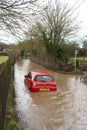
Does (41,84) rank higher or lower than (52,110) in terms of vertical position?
higher

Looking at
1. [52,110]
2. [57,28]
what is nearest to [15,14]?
[52,110]

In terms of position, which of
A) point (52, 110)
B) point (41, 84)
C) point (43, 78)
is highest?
point (43, 78)

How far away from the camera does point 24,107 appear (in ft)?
43.3

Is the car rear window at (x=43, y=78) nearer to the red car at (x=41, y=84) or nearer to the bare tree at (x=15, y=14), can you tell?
the red car at (x=41, y=84)

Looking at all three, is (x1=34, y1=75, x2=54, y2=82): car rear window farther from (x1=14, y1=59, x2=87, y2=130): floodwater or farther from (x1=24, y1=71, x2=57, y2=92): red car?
(x1=14, y1=59, x2=87, y2=130): floodwater

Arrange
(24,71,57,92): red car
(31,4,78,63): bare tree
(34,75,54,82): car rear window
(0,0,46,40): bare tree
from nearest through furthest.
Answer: (0,0,46,40): bare tree
(24,71,57,92): red car
(34,75,54,82): car rear window
(31,4,78,63): bare tree

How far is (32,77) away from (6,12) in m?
8.82

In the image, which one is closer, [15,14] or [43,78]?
[15,14]

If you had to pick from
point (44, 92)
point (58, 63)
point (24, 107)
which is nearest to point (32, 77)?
point (44, 92)

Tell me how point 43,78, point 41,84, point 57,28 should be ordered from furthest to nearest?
point 57,28 → point 43,78 → point 41,84

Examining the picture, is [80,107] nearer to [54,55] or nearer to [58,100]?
[58,100]

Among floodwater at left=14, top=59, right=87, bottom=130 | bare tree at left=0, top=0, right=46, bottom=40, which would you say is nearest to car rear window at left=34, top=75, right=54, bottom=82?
floodwater at left=14, top=59, right=87, bottom=130

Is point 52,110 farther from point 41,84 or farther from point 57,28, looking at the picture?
point 57,28

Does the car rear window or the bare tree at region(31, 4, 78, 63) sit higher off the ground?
the bare tree at region(31, 4, 78, 63)
